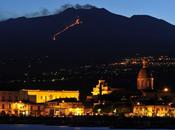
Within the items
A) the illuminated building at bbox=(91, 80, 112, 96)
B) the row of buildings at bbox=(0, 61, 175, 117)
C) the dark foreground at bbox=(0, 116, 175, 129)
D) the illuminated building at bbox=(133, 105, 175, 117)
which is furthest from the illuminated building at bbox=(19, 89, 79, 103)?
the illuminated building at bbox=(133, 105, 175, 117)

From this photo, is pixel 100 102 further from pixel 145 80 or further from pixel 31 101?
pixel 31 101

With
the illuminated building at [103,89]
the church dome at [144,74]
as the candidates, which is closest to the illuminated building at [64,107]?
the illuminated building at [103,89]

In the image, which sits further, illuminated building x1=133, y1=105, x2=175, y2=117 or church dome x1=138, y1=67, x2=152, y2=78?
church dome x1=138, y1=67, x2=152, y2=78

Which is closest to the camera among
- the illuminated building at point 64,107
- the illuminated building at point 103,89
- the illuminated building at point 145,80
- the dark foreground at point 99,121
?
the dark foreground at point 99,121

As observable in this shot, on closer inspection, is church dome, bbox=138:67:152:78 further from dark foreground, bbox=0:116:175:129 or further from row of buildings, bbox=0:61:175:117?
dark foreground, bbox=0:116:175:129

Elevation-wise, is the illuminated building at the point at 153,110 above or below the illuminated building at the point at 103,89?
below

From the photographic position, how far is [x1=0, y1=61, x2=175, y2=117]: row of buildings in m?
113

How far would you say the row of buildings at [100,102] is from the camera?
11262 centimetres

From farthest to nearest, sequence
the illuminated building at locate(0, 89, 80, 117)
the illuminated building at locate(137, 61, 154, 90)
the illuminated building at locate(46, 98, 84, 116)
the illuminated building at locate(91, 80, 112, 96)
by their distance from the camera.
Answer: the illuminated building at locate(91, 80, 112, 96) < the illuminated building at locate(137, 61, 154, 90) < the illuminated building at locate(0, 89, 80, 117) < the illuminated building at locate(46, 98, 84, 116)

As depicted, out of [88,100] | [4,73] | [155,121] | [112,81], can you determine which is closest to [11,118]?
[88,100]

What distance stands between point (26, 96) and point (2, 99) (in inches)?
159

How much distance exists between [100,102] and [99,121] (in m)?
11.7

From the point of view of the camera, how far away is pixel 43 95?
447ft

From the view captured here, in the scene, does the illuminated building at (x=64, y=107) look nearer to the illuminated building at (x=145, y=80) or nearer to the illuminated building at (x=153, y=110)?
the illuminated building at (x=153, y=110)
